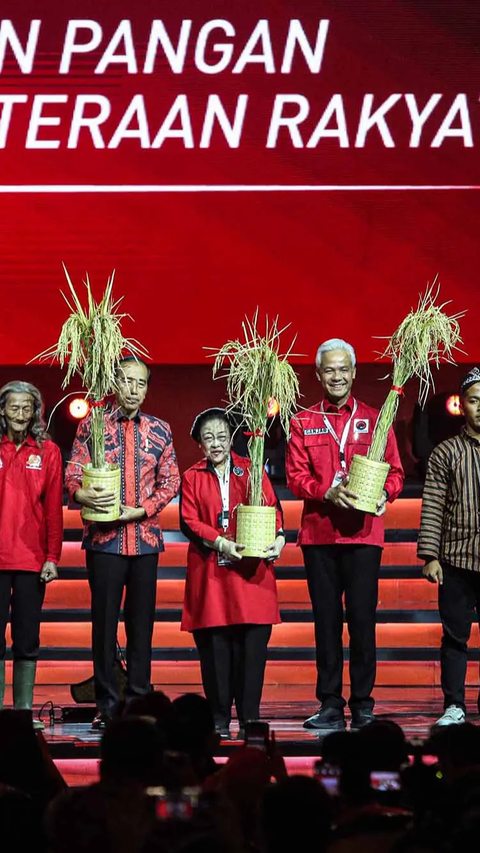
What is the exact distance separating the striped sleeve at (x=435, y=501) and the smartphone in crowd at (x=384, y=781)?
264cm

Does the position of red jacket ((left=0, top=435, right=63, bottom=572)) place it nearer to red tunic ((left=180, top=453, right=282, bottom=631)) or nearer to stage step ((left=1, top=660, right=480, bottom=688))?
red tunic ((left=180, top=453, right=282, bottom=631))

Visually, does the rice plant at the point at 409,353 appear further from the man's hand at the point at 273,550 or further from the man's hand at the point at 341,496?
the man's hand at the point at 273,550

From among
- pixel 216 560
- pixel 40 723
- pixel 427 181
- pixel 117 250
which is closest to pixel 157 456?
pixel 216 560

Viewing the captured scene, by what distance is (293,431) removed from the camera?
18.2 feet

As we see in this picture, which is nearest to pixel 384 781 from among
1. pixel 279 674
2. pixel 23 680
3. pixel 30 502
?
pixel 23 680

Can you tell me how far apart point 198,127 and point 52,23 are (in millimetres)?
1015

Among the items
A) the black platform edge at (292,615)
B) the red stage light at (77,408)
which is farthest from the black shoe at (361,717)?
the red stage light at (77,408)

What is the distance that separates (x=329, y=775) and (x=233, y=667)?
2619mm

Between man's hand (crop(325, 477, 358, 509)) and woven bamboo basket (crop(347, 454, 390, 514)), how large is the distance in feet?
0.07

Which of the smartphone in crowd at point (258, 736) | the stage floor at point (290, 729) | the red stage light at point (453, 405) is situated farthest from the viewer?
the red stage light at point (453, 405)

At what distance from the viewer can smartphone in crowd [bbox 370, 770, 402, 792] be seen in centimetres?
280

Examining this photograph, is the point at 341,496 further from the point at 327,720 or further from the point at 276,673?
the point at 276,673

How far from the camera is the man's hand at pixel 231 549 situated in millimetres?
5332

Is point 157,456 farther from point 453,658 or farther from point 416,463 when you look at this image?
point 416,463
